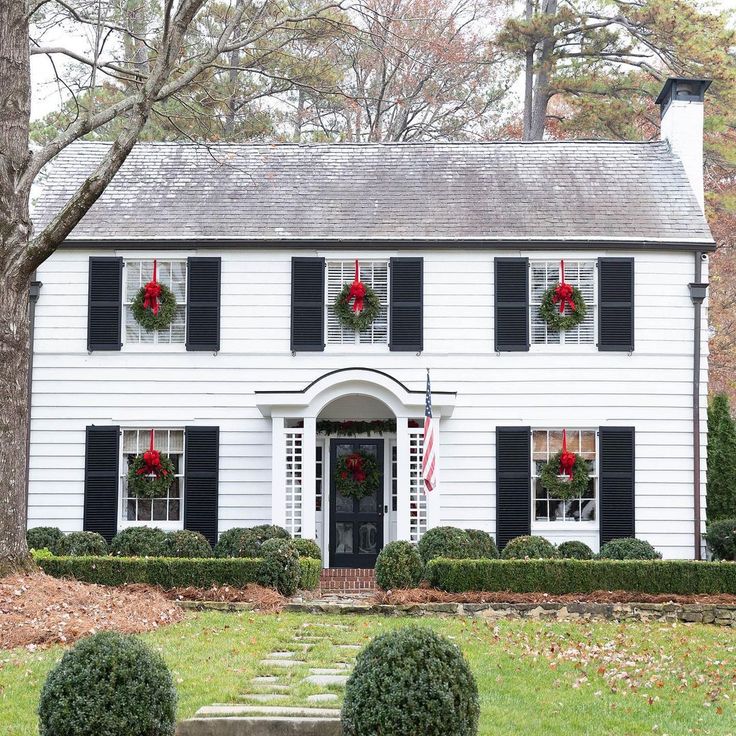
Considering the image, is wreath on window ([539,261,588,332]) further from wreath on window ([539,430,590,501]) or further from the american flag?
the american flag

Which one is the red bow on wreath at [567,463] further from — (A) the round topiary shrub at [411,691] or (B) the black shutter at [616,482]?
(A) the round topiary shrub at [411,691]

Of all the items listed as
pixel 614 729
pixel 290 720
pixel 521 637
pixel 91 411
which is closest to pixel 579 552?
pixel 521 637

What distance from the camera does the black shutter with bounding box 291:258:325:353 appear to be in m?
16.7

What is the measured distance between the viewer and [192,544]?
48.1 ft

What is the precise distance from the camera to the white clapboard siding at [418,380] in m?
16.5

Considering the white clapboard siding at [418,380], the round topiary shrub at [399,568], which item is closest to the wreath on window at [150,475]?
the white clapboard siding at [418,380]

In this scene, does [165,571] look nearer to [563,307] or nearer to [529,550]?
[529,550]

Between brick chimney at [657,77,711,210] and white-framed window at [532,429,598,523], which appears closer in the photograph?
white-framed window at [532,429,598,523]

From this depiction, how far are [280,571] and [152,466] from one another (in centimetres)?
396

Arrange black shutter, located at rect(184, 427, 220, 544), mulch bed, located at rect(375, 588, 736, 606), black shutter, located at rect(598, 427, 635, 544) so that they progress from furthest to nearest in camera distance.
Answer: black shutter, located at rect(184, 427, 220, 544), black shutter, located at rect(598, 427, 635, 544), mulch bed, located at rect(375, 588, 736, 606)

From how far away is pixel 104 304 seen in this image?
16.8 m

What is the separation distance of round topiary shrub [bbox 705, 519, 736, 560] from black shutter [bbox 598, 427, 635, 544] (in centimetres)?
114

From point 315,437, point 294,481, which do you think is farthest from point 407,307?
point 294,481

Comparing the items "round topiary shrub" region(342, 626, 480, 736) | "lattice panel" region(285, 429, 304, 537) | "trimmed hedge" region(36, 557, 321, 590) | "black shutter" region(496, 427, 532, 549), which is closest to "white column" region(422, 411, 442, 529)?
"black shutter" region(496, 427, 532, 549)
